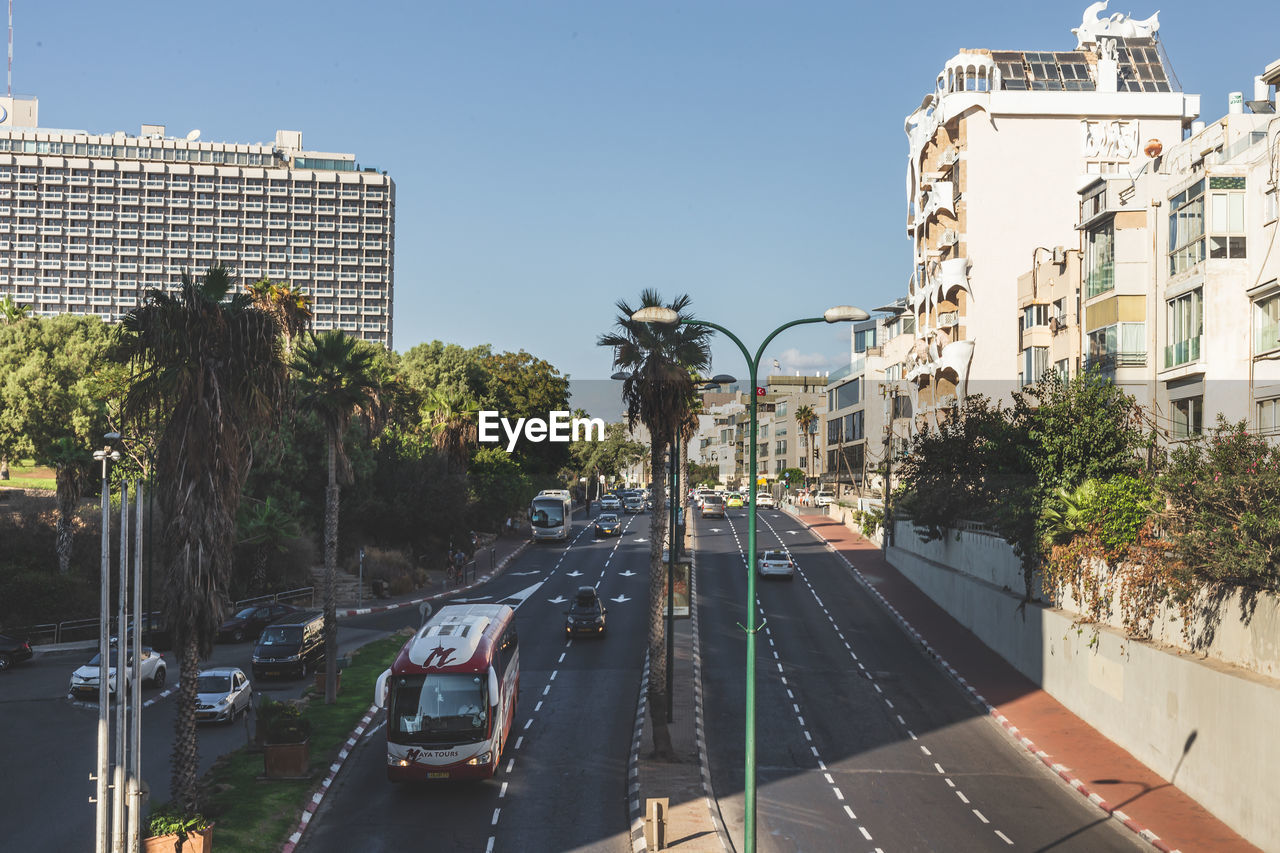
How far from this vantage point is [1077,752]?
98.7 feet

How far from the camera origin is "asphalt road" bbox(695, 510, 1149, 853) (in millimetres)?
23594

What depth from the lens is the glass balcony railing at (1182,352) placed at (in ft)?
131

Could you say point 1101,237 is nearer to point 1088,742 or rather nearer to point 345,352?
point 1088,742

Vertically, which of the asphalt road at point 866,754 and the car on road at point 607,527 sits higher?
the car on road at point 607,527

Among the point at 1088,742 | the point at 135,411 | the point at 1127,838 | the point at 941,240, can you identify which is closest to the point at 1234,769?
the point at 1127,838

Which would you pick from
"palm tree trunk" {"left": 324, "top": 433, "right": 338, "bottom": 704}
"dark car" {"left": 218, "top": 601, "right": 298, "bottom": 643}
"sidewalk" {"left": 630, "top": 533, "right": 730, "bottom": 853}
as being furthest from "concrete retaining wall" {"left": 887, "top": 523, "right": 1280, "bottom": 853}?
"dark car" {"left": 218, "top": 601, "right": 298, "bottom": 643}

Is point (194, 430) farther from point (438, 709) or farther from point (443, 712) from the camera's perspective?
point (443, 712)

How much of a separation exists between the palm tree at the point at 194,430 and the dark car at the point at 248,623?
2596 centimetres

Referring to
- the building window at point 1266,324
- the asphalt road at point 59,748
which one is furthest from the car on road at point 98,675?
the building window at point 1266,324

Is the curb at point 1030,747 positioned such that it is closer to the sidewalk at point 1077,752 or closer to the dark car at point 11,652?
the sidewalk at point 1077,752

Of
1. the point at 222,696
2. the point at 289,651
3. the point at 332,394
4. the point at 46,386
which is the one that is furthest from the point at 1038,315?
the point at 46,386

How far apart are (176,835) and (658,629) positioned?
14792 millimetres

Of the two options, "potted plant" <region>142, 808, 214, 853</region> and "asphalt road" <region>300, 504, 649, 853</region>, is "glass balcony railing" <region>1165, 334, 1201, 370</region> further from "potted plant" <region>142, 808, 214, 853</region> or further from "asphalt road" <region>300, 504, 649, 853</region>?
"potted plant" <region>142, 808, 214, 853</region>

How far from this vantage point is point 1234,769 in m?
23.5
